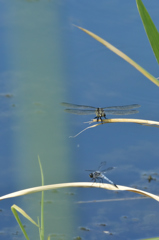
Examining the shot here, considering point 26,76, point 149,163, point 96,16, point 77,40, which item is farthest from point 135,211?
point 96,16

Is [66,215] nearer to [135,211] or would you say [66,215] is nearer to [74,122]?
[135,211]

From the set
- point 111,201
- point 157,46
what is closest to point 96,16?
point 111,201

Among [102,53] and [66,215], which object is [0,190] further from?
[102,53]

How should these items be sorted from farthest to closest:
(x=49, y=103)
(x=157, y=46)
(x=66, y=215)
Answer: (x=49, y=103) → (x=66, y=215) → (x=157, y=46)

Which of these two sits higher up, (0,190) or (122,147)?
(122,147)

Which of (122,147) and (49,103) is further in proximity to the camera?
(49,103)

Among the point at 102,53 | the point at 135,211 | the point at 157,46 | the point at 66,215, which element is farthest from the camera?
the point at 102,53

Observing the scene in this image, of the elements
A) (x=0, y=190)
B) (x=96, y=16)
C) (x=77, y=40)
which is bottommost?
(x=0, y=190)
